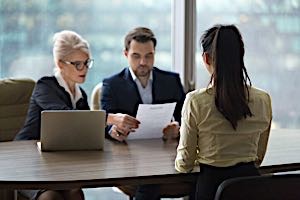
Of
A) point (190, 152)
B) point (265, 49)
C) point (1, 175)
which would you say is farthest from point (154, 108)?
point (265, 49)

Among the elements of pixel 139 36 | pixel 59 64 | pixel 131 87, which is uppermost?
pixel 139 36

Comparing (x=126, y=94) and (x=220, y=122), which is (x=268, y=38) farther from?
(x=220, y=122)

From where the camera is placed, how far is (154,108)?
288 cm

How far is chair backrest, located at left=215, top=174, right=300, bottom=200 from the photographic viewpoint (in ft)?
6.43

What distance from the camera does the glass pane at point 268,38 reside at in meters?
4.59

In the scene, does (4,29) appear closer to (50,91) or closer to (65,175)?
(50,91)

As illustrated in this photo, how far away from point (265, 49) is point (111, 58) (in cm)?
121

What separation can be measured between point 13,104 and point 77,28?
106 centimetres

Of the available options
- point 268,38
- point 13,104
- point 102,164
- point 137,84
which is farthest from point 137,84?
point 268,38

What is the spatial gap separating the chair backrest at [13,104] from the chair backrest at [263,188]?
1749mm

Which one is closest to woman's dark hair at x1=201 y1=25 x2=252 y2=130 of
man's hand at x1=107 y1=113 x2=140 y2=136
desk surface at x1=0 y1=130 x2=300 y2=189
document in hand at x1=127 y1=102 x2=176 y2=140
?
desk surface at x1=0 y1=130 x2=300 y2=189

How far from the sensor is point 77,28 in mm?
4301

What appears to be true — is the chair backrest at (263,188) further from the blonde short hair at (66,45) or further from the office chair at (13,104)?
the office chair at (13,104)

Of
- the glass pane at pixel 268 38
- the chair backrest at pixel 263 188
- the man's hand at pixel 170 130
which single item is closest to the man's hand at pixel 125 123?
the man's hand at pixel 170 130
